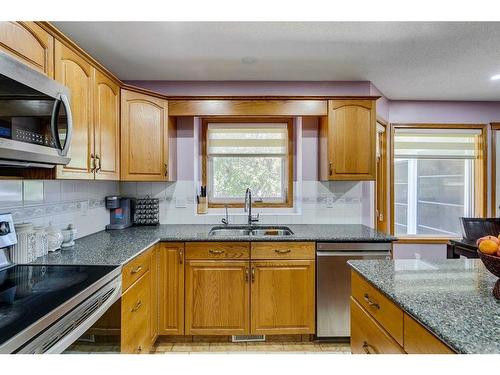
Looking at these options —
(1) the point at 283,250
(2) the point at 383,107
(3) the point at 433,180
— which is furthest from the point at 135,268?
(3) the point at 433,180

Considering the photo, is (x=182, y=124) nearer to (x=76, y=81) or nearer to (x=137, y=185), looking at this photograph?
(x=137, y=185)

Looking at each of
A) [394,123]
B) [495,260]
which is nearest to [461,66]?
[394,123]

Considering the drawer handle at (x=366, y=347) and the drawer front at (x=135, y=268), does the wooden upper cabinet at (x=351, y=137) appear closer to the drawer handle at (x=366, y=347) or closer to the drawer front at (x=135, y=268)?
the drawer handle at (x=366, y=347)

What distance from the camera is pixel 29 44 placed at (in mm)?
1381

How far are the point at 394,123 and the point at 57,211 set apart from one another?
3.63 meters

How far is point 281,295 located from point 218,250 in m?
0.63

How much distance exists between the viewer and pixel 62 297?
1.13m

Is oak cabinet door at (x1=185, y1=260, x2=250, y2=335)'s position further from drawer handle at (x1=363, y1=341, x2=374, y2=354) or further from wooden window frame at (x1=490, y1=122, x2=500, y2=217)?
wooden window frame at (x1=490, y1=122, x2=500, y2=217)

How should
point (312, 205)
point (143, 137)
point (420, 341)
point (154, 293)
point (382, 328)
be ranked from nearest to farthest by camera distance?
point (420, 341)
point (382, 328)
point (154, 293)
point (143, 137)
point (312, 205)

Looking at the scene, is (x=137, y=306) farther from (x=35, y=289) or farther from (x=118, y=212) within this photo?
(x=118, y=212)

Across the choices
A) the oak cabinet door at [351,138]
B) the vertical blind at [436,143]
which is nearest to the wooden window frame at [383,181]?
the vertical blind at [436,143]

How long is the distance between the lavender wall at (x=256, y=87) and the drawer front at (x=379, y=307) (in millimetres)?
2072

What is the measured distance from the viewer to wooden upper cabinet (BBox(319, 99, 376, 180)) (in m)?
2.72

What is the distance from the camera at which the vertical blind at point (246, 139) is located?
3.15 meters
